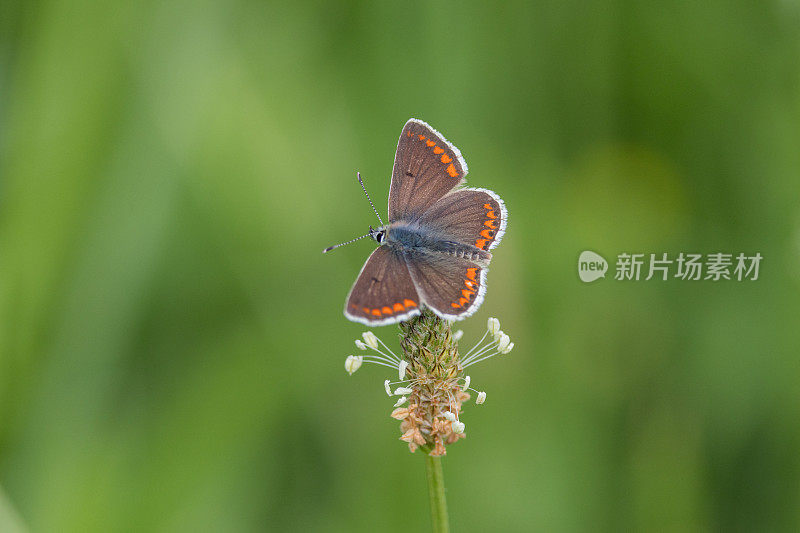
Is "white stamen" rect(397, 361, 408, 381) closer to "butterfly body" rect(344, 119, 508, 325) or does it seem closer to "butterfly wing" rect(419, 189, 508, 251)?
"butterfly body" rect(344, 119, 508, 325)

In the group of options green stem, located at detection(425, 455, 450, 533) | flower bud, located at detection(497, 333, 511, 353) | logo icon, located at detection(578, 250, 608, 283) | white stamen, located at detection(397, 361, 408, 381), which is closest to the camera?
green stem, located at detection(425, 455, 450, 533)

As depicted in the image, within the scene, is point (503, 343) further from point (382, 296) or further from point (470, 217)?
point (470, 217)

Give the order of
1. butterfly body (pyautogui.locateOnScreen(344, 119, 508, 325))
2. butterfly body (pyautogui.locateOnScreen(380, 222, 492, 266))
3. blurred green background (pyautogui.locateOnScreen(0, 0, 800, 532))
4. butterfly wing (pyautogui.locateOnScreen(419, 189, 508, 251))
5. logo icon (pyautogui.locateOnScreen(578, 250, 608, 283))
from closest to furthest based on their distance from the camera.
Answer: butterfly body (pyautogui.locateOnScreen(344, 119, 508, 325)) < butterfly body (pyautogui.locateOnScreen(380, 222, 492, 266)) < butterfly wing (pyautogui.locateOnScreen(419, 189, 508, 251)) < blurred green background (pyautogui.locateOnScreen(0, 0, 800, 532)) < logo icon (pyautogui.locateOnScreen(578, 250, 608, 283))

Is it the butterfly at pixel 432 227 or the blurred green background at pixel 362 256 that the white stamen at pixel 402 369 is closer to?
the butterfly at pixel 432 227

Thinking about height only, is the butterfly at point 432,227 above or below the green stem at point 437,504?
above

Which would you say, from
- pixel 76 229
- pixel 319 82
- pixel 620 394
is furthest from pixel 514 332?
pixel 76 229

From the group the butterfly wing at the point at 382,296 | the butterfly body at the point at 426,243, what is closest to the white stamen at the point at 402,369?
the butterfly wing at the point at 382,296

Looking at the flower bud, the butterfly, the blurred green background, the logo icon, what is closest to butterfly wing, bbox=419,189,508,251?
the butterfly

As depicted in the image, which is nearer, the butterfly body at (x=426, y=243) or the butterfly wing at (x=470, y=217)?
the butterfly body at (x=426, y=243)

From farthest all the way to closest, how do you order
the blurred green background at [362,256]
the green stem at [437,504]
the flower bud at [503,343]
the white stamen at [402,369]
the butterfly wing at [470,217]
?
the blurred green background at [362,256]
the butterfly wing at [470,217]
the flower bud at [503,343]
the white stamen at [402,369]
the green stem at [437,504]
